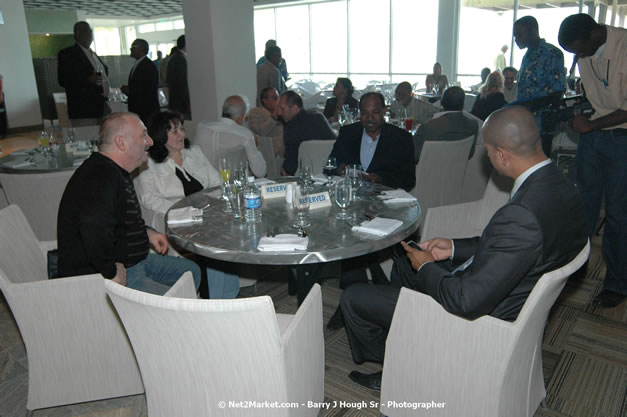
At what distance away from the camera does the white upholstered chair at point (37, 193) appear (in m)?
3.21

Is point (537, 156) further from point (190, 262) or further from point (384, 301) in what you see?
point (190, 262)

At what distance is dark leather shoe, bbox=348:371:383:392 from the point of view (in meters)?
2.41

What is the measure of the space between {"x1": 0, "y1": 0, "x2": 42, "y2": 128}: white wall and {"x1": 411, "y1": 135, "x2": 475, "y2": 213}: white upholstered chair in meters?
10.8

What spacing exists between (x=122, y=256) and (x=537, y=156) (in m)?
1.97

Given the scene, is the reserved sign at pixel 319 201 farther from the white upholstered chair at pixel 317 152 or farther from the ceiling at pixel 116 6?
the ceiling at pixel 116 6

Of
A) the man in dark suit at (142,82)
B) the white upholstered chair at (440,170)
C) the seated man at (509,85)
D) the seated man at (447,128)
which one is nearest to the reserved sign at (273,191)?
A: the white upholstered chair at (440,170)

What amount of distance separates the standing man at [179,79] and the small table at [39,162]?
2.64 metres

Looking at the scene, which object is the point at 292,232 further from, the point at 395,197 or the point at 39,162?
the point at 39,162

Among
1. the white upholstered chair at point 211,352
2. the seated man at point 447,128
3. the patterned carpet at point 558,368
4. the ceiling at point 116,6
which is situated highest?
the ceiling at point 116,6

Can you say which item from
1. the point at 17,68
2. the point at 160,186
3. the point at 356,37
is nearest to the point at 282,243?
the point at 160,186

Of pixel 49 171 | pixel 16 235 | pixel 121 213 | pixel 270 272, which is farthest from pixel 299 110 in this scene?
pixel 16 235

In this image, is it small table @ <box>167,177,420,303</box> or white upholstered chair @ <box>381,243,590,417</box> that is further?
small table @ <box>167,177,420,303</box>

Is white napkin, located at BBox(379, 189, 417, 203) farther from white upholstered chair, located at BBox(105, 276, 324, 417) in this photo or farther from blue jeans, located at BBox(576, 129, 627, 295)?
blue jeans, located at BBox(576, 129, 627, 295)

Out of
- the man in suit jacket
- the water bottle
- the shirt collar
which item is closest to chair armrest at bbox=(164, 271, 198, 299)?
the water bottle
